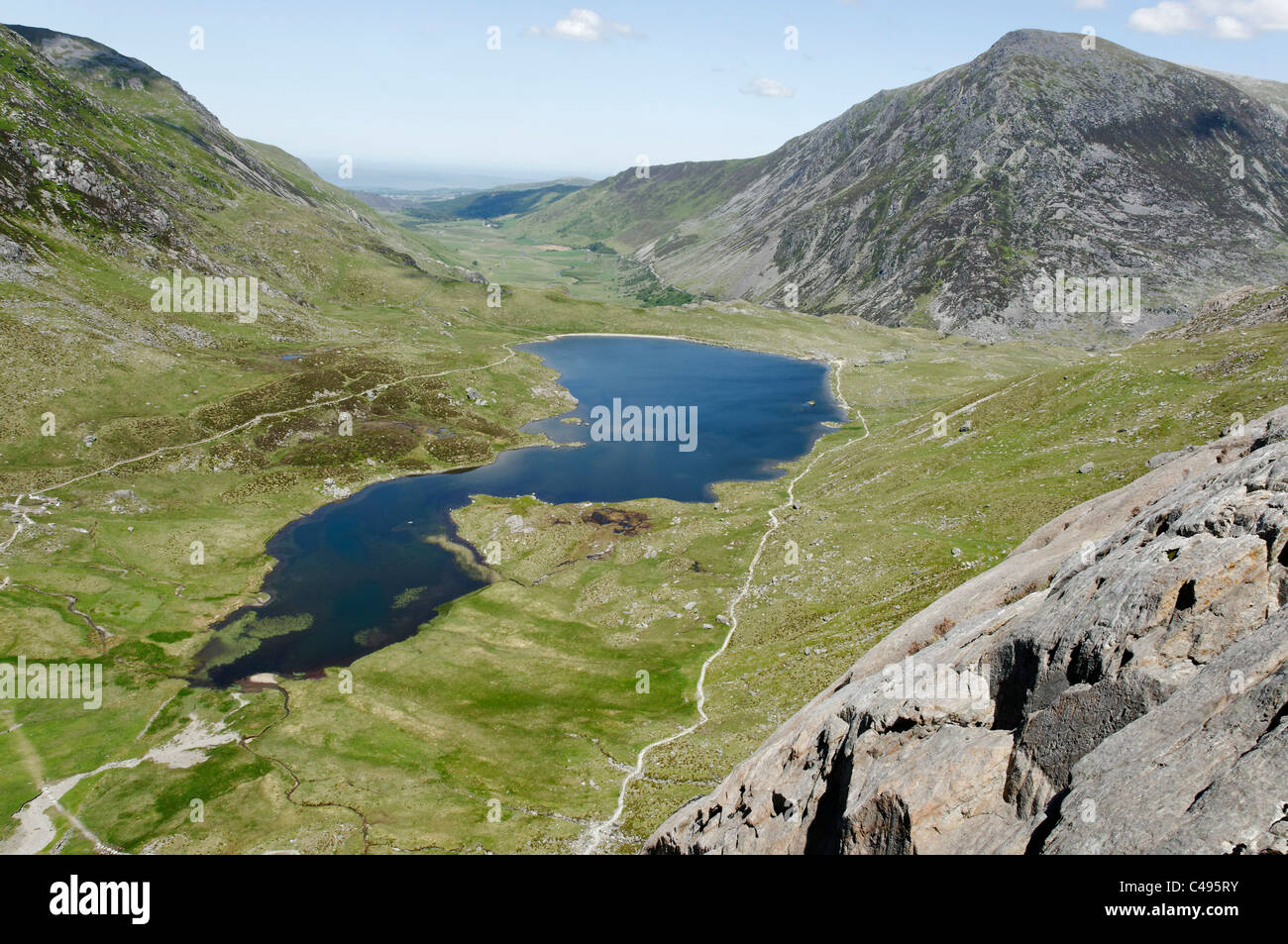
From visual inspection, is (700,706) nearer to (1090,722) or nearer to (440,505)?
(1090,722)

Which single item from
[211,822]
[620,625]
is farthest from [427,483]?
[211,822]

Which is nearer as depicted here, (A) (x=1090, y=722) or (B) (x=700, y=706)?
(A) (x=1090, y=722)

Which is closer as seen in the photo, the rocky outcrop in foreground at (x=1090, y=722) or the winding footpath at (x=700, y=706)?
the rocky outcrop in foreground at (x=1090, y=722)

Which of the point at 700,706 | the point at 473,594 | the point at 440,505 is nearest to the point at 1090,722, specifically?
the point at 700,706

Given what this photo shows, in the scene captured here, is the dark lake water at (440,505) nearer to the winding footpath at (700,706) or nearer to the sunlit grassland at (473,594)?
the sunlit grassland at (473,594)

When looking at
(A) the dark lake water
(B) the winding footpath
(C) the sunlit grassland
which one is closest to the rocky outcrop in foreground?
(B) the winding footpath

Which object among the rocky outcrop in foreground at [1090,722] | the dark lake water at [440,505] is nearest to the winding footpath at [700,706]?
the dark lake water at [440,505]
